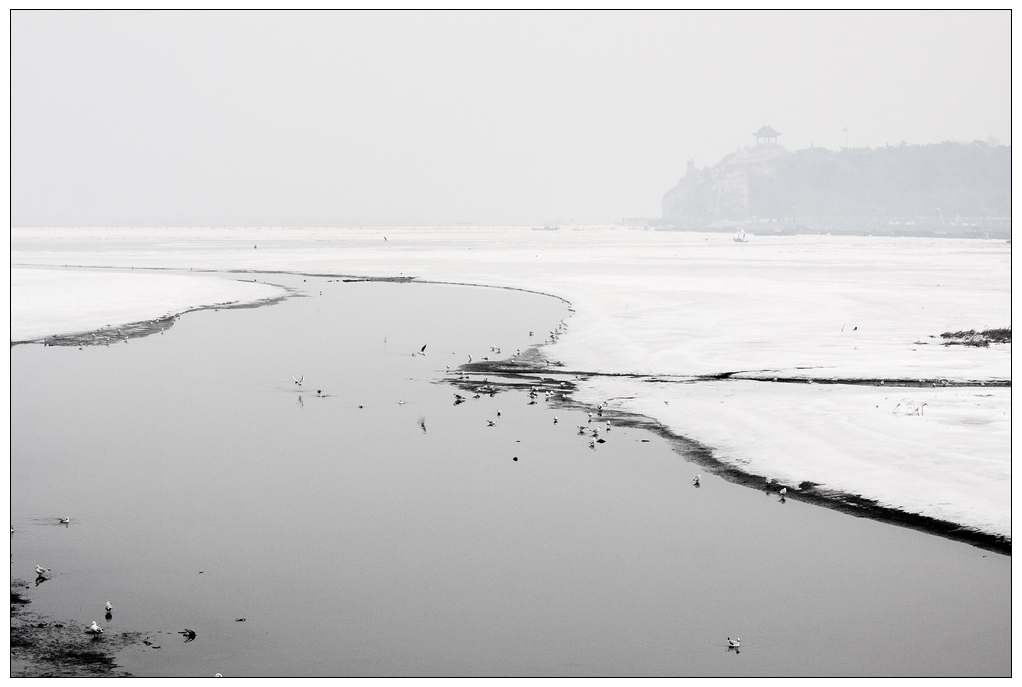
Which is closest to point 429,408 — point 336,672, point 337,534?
point 337,534

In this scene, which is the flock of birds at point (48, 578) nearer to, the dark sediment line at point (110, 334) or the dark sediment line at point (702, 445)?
the dark sediment line at point (702, 445)

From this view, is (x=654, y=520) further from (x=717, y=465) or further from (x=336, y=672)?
(x=336, y=672)

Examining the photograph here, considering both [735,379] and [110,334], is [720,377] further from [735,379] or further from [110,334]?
[110,334]

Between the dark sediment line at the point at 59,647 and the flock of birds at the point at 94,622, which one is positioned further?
the flock of birds at the point at 94,622

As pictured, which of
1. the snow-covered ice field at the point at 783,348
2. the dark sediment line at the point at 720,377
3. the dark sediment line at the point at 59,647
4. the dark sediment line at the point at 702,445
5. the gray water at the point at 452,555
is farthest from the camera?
the dark sediment line at the point at 720,377

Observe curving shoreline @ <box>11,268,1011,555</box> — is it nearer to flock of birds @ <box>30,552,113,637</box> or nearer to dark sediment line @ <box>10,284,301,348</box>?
dark sediment line @ <box>10,284,301,348</box>

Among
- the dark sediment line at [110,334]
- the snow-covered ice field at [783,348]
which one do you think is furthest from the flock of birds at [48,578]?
the dark sediment line at [110,334]
